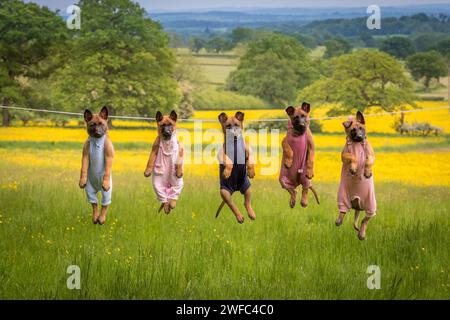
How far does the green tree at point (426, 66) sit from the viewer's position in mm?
31812

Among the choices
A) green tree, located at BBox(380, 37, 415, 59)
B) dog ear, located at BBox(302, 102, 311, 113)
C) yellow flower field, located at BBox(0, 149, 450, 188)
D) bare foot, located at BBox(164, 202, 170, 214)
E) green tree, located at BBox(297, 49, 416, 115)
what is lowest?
yellow flower field, located at BBox(0, 149, 450, 188)

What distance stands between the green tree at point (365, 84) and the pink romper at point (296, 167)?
1667 centimetres

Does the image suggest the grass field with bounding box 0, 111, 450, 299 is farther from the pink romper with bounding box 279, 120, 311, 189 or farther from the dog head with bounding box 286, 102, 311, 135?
the dog head with bounding box 286, 102, 311, 135

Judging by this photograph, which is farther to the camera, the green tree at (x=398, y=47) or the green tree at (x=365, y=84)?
the green tree at (x=398, y=47)

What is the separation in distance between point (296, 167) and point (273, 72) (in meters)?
20.5

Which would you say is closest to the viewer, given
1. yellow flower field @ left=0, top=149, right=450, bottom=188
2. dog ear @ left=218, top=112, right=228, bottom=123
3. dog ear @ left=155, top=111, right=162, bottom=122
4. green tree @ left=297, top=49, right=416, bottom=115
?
dog ear @ left=218, top=112, right=228, bottom=123

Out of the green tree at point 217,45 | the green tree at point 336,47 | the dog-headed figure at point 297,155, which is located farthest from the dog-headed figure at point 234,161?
the green tree at point 336,47

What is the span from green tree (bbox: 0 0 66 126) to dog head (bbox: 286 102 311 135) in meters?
22.6

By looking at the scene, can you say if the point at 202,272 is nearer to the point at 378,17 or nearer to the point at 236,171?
the point at 236,171

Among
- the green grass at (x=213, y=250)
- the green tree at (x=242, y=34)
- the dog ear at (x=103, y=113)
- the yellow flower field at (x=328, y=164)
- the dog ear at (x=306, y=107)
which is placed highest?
the green tree at (x=242, y=34)

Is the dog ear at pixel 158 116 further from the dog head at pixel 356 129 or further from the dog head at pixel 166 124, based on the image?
the dog head at pixel 356 129

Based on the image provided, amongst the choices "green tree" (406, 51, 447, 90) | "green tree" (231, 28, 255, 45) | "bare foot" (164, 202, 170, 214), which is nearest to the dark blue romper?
"bare foot" (164, 202, 170, 214)

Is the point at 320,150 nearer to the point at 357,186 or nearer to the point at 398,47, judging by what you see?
the point at 398,47

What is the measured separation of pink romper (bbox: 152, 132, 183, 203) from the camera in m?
12.2
